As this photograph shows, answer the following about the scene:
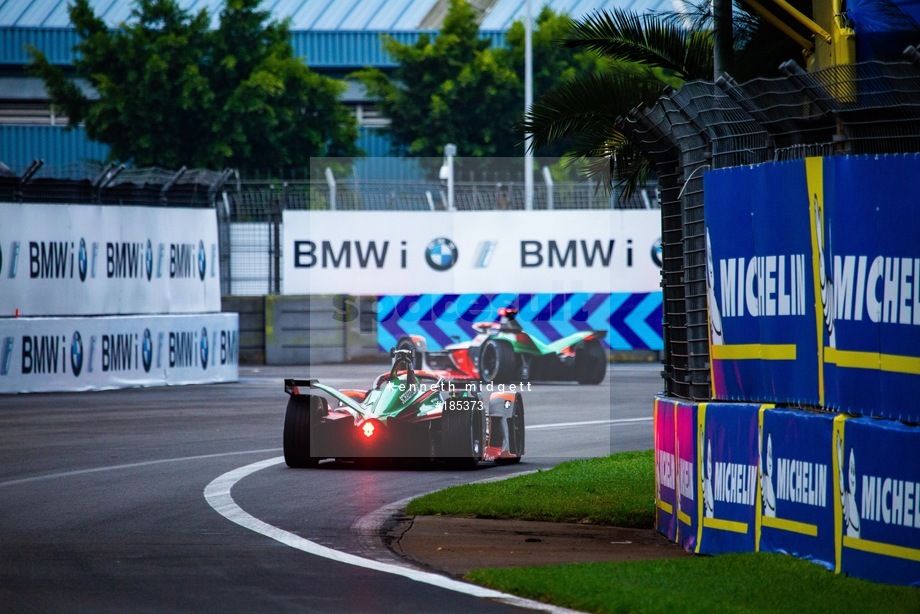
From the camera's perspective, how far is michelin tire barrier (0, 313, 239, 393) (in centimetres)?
2286

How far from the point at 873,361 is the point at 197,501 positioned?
594 centimetres

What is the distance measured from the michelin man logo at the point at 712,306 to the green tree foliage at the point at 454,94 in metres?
38.1

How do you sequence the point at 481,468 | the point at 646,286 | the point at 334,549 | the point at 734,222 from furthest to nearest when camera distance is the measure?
the point at 646,286 < the point at 481,468 < the point at 334,549 < the point at 734,222

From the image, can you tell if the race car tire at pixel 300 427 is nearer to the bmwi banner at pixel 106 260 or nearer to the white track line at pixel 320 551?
the white track line at pixel 320 551

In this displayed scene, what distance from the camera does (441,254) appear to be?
3161 centimetres

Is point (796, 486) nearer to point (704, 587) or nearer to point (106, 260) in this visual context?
point (704, 587)

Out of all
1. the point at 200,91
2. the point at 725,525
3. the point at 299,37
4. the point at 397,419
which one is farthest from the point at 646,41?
the point at 299,37

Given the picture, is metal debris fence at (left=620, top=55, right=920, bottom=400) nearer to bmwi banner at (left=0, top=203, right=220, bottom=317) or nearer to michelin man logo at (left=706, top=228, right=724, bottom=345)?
michelin man logo at (left=706, top=228, right=724, bottom=345)

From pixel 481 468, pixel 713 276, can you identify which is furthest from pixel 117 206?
pixel 713 276

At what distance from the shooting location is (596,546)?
9.16m

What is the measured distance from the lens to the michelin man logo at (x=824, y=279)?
7512 mm

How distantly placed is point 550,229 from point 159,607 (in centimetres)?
2474

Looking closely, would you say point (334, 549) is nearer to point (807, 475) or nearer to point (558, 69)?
point (807, 475)

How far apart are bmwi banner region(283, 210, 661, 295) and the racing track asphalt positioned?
29.4 ft
